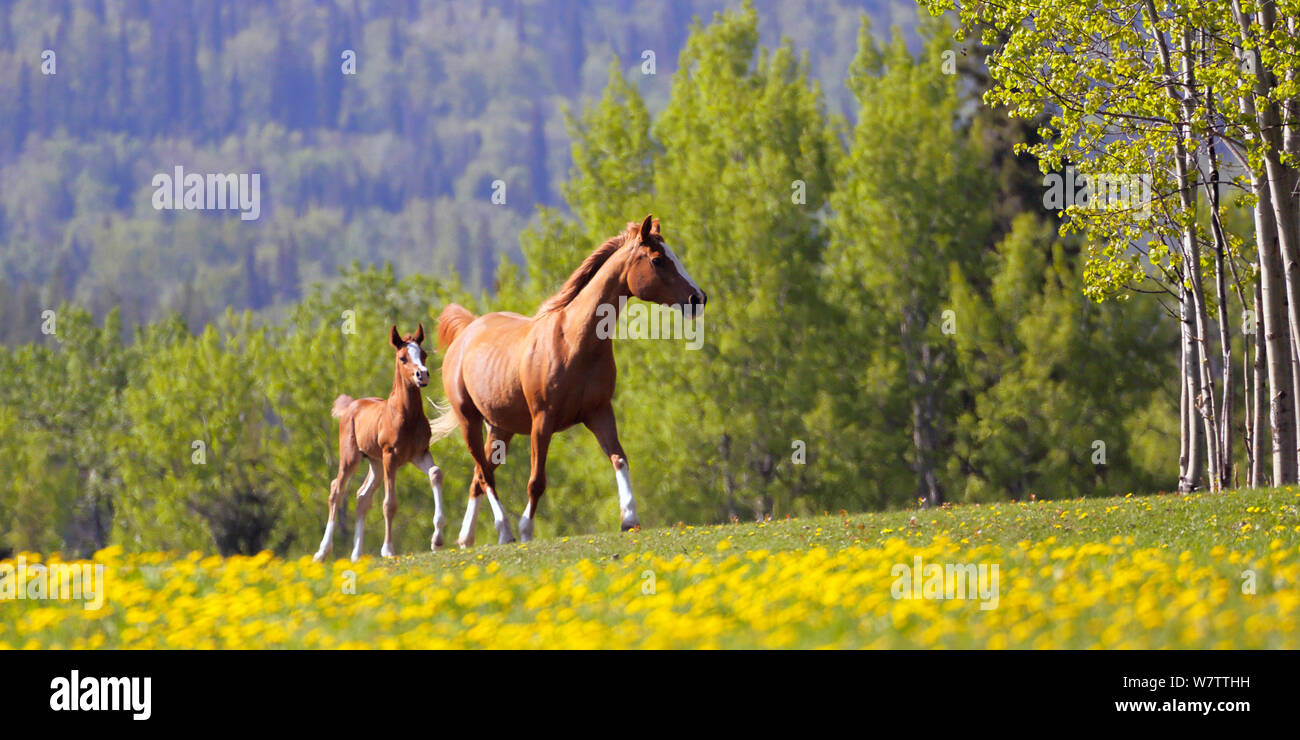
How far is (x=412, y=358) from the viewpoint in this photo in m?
17.1

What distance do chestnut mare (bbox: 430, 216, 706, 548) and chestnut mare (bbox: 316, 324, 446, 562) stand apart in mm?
686

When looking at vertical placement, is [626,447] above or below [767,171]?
below

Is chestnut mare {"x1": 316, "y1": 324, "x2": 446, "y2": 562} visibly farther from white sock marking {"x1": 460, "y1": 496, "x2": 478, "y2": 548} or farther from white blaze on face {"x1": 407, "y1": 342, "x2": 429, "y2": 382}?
white sock marking {"x1": 460, "y1": 496, "x2": 478, "y2": 548}

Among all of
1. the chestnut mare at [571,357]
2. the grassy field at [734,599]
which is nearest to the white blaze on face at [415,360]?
the chestnut mare at [571,357]

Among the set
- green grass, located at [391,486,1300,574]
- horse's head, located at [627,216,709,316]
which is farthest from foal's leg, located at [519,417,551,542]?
horse's head, located at [627,216,709,316]

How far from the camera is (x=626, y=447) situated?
35406 millimetres

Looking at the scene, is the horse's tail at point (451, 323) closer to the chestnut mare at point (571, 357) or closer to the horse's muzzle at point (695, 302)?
the chestnut mare at point (571, 357)

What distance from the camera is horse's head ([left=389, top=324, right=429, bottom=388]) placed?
54.9 feet

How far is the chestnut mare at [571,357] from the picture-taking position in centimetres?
1411

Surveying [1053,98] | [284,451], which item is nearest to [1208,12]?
[1053,98]

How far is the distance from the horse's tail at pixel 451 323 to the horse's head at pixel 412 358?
49.8 inches
